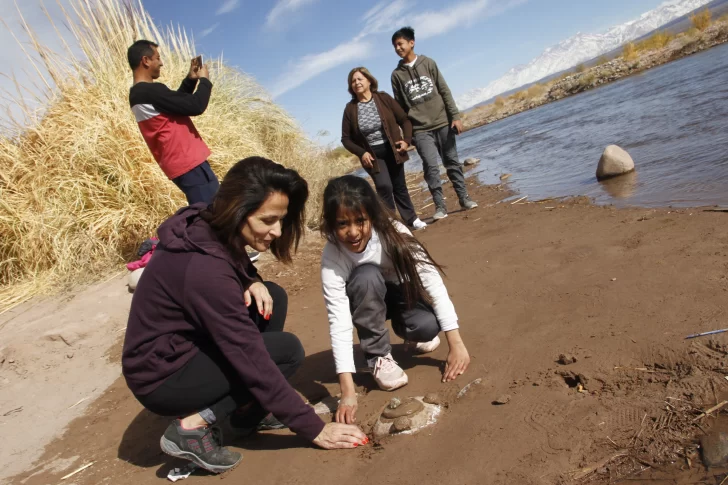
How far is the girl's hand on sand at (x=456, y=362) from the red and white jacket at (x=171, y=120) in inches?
105

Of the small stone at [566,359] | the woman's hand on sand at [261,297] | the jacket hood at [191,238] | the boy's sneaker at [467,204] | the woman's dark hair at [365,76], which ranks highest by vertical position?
the woman's dark hair at [365,76]

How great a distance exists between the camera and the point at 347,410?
91.7 inches

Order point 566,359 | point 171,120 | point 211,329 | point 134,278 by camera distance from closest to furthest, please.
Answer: point 211,329
point 566,359
point 171,120
point 134,278

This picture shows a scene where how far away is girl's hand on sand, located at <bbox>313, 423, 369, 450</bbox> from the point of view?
213 cm

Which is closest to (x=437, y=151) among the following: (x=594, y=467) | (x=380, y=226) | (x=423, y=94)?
(x=423, y=94)

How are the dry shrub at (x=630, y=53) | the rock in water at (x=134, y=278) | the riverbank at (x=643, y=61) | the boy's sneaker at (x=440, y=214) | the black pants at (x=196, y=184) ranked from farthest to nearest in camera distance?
1. the dry shrub at (x=630, y=53)
2. the riverbank at (x=643, y=61)
3. the boy's sneaker at (x=440, y=214)
4. the rock in water at (x=134, y=278)
5. the black pants at (x=196, y=184)

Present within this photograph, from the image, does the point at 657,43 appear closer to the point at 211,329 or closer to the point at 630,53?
the point at 630,53

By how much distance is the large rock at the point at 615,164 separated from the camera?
609cm

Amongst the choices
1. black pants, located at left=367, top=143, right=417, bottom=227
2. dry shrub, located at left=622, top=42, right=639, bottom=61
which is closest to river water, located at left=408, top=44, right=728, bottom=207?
black pants, located at left=367, top=143, right=417, bottom=227

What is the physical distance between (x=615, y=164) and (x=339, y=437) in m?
5.32

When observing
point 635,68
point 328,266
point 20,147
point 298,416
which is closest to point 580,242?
point 328,266

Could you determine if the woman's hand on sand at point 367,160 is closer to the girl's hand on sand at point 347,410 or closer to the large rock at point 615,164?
the large rock at point 615,164

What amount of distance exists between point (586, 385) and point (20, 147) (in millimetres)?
6741

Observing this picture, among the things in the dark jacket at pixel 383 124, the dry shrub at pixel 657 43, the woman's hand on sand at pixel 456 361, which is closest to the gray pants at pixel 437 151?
the dark jacket at pixel 383 124
